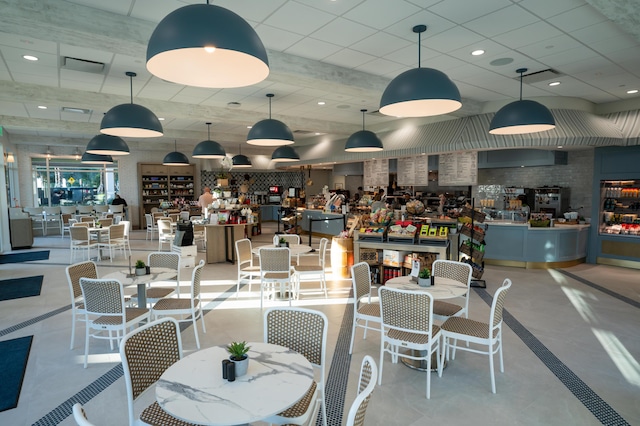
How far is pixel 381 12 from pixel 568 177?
848 centimetres

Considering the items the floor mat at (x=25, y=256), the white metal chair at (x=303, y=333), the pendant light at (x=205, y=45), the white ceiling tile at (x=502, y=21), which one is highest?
the white ceiling tile at (x=502, y=21)

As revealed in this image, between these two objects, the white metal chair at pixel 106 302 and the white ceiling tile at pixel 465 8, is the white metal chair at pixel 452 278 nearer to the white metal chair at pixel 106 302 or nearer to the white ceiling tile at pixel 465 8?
the white ceiling tile at pixel 465 8

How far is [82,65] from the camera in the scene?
5512 mm

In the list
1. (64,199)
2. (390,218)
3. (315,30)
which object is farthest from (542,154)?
(64,199)

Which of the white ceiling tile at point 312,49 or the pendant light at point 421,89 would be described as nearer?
the pendant light at point 421,89

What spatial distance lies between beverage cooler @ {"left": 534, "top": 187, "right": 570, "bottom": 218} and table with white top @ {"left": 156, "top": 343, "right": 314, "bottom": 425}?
981 cm

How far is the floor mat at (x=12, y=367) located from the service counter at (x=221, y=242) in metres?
4.57

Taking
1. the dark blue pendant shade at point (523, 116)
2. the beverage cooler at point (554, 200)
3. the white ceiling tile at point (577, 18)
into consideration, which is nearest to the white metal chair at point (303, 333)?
the dark blue pendant shade at point (523, 116)

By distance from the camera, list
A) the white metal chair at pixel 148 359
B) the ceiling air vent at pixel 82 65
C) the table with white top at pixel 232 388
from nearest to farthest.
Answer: the table with white top at pixel 232 388, the white metal chair at pixel 148 359, the ceiling air vent at pixel 82 65

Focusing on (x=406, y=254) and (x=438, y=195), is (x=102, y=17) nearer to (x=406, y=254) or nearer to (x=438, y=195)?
(x=406, y=254)

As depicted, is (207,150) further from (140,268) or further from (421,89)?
(421,89)

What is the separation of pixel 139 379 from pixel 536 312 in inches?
211

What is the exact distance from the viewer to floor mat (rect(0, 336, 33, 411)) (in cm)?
329

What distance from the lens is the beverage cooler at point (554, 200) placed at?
31.9 feet
